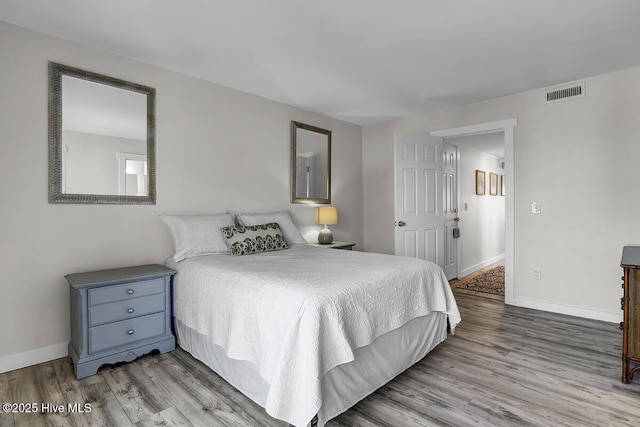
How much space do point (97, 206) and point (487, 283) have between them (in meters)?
4.98

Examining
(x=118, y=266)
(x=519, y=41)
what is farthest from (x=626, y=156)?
(x=118, y=266)

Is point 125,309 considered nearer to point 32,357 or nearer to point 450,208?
point 32,357

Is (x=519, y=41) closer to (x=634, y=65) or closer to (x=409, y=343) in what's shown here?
(x=634, y=65)

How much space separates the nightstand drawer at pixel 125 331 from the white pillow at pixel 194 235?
Result: 0.51m

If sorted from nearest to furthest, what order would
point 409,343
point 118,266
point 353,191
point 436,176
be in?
point 409,343, point 118,266, point 436,176, point 353,191

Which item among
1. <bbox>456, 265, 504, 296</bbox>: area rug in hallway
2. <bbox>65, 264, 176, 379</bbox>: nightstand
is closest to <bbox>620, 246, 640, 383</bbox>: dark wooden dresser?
<bbox>456, 265, 504, 296</bbox>: area rug in hallway

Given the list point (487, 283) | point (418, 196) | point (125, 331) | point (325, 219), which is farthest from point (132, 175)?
point (487, 283)

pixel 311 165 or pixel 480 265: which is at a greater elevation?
pixel 311 165

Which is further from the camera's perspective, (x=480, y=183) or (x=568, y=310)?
(x=480, y=183)

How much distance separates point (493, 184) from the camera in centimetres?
687

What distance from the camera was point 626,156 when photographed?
320 cm

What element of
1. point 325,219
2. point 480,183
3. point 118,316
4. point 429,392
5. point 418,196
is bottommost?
point 429,392

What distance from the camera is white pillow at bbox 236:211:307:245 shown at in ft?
11.2

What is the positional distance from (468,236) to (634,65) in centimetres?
317
